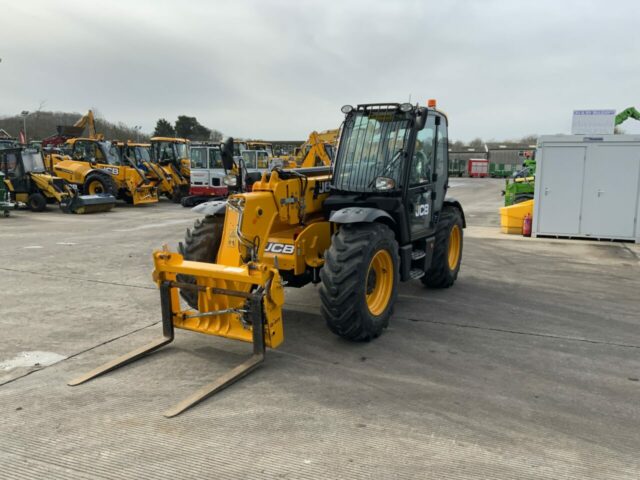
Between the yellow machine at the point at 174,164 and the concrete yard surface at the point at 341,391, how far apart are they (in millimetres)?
14561

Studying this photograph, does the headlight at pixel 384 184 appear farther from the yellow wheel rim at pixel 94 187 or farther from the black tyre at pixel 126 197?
the black tyre at pixel 126 197

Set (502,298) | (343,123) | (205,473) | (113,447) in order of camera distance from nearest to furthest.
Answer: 1. (205,473)
2. (113,447)
3. (343,123)
4. (502,298)

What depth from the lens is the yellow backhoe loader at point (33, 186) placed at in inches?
685

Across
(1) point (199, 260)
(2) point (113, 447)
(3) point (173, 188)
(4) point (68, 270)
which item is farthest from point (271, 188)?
(3) point (173, 188)

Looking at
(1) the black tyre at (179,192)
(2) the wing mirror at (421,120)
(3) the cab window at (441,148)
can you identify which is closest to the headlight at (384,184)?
(2) the wing mirror at (421,120)

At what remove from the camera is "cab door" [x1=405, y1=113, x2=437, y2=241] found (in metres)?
5.64

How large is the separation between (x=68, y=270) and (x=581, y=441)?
298 inches

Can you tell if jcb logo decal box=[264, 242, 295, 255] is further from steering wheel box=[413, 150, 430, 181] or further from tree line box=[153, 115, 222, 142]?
tree line box=[153, 115, 222, 142]

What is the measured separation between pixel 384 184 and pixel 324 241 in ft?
2.94

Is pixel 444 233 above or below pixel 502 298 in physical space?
above

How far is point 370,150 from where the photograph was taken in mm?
5668

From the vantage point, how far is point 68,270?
Answer: 26.4 feet

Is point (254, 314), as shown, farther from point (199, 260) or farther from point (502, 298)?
point (502, 298)

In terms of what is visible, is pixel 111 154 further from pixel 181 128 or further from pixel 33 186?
pixel 181 128
